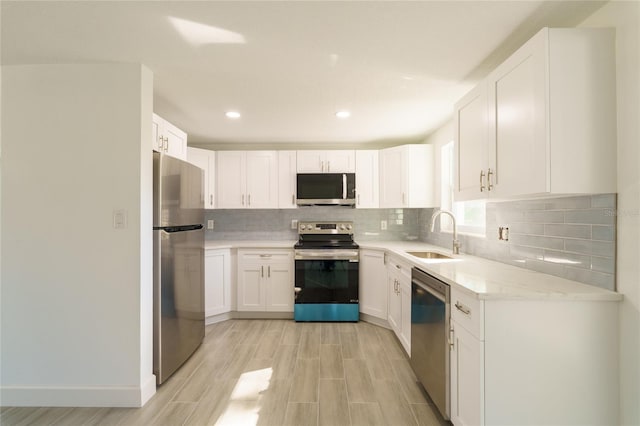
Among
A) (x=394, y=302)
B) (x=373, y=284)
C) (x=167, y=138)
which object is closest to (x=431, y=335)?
(x=394, y=302)

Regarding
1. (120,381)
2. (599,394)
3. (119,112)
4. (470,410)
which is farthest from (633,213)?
(120,381)

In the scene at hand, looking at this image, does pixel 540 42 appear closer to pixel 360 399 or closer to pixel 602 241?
pixel 602 241

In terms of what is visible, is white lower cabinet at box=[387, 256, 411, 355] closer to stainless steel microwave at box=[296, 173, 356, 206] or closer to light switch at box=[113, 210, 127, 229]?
stainless steel microwave at box=[296, 173, 356, 206]

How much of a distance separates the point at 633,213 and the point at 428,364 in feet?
4.41

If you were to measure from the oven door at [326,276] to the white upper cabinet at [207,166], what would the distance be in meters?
1.31

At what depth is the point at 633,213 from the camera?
4.04 ft

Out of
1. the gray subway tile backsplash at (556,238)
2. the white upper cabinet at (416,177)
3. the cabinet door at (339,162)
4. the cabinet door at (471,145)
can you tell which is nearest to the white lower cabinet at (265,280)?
the cabinet door at (339,162)

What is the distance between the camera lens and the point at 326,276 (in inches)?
133

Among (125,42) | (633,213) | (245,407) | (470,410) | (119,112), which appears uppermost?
(125,42)

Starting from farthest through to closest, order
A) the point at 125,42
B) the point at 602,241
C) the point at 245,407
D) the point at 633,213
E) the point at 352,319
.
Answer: the point at 352,319 < the point at 245,407 < the point at 125,42 < the point at 602,241 < the point at 633,213

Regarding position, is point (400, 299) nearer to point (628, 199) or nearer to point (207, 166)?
point (628, 199)

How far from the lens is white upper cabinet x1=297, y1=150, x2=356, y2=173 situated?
3.73 meters

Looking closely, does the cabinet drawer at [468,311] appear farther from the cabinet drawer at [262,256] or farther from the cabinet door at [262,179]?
the cabinet door at [262,179]

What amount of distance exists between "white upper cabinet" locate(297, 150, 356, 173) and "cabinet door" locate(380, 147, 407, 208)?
1.29 feet
